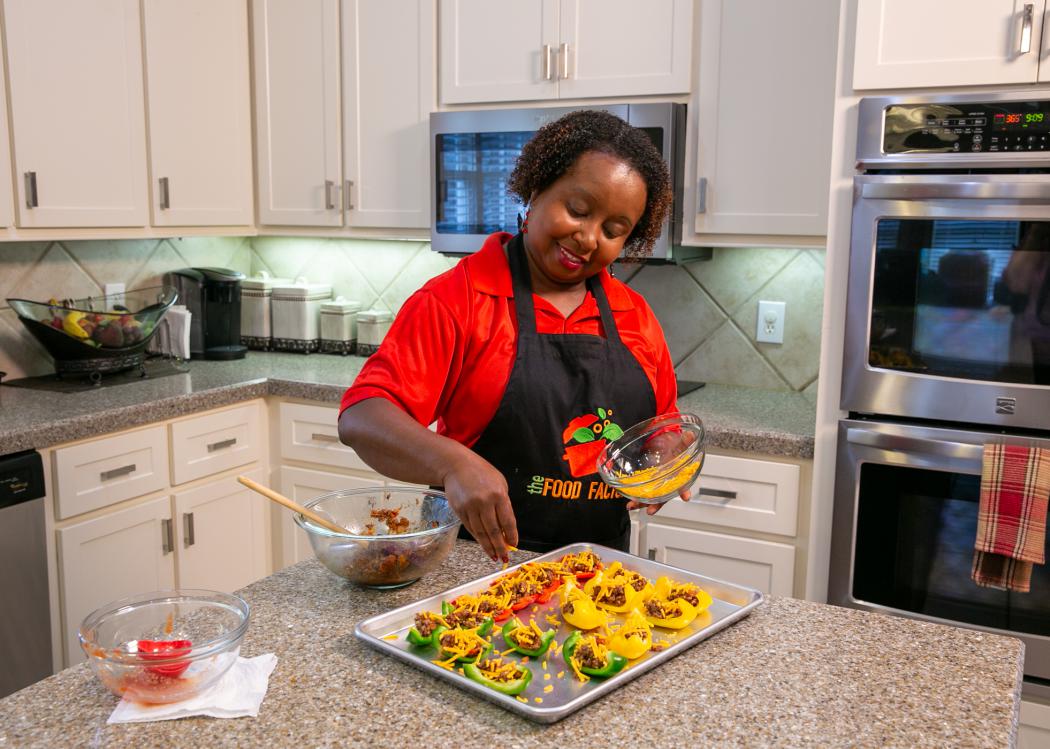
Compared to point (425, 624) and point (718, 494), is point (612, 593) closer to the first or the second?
point (425, 624)

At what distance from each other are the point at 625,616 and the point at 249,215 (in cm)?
247

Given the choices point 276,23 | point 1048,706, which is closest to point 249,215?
point 276,23

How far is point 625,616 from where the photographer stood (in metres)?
1.16

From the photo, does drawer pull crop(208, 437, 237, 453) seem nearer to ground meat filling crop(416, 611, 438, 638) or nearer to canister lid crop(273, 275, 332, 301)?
canister lid crop(273, 275, 332, 301)

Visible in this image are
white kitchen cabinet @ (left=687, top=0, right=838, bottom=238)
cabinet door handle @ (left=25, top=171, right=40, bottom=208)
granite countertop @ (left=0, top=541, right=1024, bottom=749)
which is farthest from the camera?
cabinet door handle @ (left=25, top=171, right=40, bottom=208)

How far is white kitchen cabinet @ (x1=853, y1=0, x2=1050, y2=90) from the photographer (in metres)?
1.92

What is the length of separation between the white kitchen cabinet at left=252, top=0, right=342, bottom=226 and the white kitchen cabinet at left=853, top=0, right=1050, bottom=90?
1.71 meters

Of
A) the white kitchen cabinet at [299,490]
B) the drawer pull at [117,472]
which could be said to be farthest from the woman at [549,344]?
the white kitchen cabinet at [299,490]

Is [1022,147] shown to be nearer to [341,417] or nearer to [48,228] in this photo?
[341,417]

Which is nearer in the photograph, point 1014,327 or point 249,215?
point 1014,327

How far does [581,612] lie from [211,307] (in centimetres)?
239

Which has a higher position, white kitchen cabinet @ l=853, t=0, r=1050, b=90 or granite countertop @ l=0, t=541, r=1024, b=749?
white kitchen cabinet @ l=853, t=0, r=1050, b=90

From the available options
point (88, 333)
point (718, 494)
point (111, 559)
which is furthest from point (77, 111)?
point (718, 494)

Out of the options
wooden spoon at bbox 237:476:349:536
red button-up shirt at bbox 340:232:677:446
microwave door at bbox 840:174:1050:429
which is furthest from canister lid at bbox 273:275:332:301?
wooden spoon at bbox 237:476:349:536
